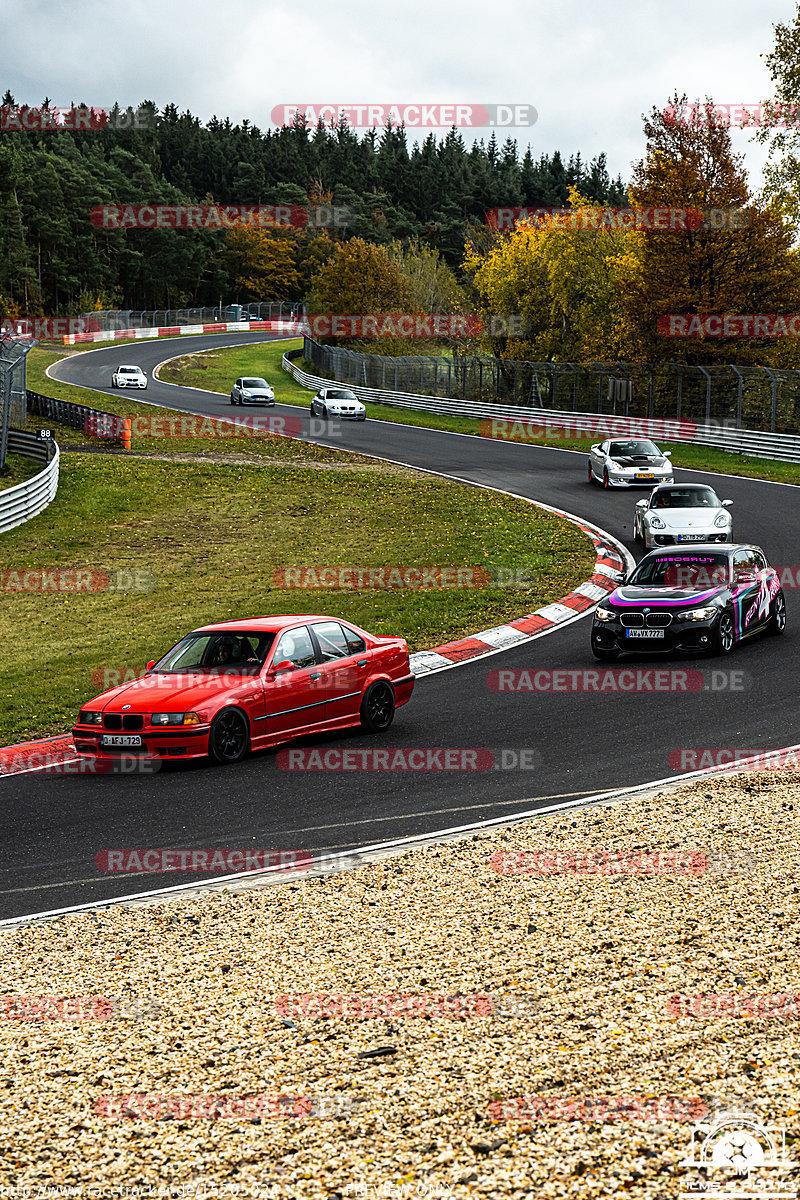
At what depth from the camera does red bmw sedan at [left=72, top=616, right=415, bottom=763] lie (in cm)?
1073

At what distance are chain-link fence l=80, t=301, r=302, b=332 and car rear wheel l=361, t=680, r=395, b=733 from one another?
91368 mm

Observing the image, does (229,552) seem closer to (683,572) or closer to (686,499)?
(686,499)

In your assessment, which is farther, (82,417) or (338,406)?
(338,406)

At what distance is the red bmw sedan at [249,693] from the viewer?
35.2 feet

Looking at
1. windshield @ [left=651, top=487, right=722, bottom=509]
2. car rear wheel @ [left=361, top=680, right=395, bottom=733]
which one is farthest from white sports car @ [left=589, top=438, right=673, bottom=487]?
car rear wheel @ [left=361, top=680, right=395, bottom=733]

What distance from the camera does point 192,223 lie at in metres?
128

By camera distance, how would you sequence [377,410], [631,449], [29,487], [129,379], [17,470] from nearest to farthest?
1. [29,487]
2. [631,449]
3. [17,470]
4. [377,410]
5. [129,379]

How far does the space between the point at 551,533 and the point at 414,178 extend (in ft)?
503

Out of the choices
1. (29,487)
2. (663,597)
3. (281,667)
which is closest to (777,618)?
(663,597)

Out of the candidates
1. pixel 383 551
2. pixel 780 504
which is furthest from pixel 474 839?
pixel 780 504

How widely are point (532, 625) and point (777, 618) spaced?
3509 mm

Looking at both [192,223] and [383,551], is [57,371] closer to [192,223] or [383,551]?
[383,551]

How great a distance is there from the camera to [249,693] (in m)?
11.2

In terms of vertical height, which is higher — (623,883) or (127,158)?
(127,158)
